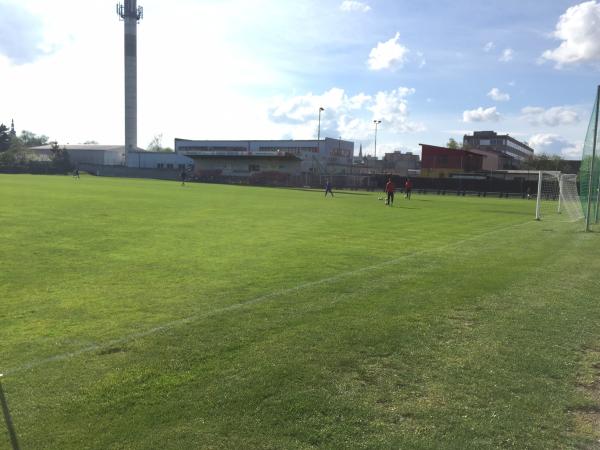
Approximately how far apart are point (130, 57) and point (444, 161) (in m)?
70.7

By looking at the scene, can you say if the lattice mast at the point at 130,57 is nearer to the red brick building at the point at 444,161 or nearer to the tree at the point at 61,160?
the tree at the point at 61,160

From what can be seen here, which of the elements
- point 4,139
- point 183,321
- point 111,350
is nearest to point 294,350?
point 183,321

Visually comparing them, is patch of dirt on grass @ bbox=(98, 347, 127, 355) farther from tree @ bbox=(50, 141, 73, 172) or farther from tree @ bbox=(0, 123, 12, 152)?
tree @ bbox=(0, 123, 12, 152)

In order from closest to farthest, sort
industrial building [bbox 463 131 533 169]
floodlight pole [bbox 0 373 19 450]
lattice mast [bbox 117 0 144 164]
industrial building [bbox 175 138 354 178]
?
floodlight pole [bbox 0 373 19 450] < industrial building [bbox 175 138 354 178] < lattice mast [bbox 117 0 144 164] < industrial building [bbox 463 131 533 169]

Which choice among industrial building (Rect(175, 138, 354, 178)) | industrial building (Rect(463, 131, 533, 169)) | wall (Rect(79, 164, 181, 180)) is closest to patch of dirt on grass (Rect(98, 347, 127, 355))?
industrial building (Rect(175, 138, 354, 178))

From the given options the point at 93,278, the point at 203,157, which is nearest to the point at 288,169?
the point at 203,157

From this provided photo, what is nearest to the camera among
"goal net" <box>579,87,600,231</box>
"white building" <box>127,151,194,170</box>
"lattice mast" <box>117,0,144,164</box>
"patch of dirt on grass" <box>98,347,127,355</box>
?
"patch of dirt on grass" <box>98,347,127,355</box>

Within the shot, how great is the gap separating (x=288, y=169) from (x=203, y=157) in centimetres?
2018

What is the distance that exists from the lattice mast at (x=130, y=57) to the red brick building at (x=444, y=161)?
65215mm

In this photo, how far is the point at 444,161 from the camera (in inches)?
3216

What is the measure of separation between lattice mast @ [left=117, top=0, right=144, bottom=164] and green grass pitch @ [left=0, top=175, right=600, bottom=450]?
10707cm

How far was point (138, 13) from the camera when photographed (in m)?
111

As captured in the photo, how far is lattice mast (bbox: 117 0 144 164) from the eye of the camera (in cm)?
10806

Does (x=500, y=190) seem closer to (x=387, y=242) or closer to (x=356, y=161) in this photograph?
(x=387, y=242)
